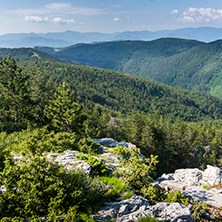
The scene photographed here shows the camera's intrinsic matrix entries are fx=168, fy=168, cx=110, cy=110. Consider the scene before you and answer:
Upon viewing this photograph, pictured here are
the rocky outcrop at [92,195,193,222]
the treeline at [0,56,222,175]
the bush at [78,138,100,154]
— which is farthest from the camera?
the treeline at [0,56,222,175]

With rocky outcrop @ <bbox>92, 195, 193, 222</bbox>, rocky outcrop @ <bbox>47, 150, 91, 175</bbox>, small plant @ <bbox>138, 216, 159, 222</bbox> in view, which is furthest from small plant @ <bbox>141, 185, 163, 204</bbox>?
rocky outcrop @ <bbox>47, 150, 91, 175</bbox>

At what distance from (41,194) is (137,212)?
4544 mm

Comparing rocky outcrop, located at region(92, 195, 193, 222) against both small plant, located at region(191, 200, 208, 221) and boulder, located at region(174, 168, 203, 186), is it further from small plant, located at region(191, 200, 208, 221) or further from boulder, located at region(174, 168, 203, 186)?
boulder, located at region(174, 168, 203, 186)

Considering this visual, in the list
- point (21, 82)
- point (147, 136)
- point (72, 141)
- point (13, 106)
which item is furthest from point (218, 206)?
point (147, 136)

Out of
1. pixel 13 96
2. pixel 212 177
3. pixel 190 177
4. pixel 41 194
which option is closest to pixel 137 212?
pixel 41 194

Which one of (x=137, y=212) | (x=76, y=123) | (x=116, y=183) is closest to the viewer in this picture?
(x=137, y=212)

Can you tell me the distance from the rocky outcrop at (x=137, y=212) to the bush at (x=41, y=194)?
73 cm

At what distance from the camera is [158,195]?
10547mm

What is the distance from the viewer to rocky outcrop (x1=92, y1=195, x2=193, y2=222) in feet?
25.6

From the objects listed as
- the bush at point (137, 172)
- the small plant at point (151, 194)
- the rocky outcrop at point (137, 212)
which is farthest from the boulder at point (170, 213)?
the bush at point (137, 172)

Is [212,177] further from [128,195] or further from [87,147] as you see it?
[128,195]

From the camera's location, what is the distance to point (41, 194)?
7094 mm

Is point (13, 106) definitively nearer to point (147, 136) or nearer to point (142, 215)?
point (142, 215)

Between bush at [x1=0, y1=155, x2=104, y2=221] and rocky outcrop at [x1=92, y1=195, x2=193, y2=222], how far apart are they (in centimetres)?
73
